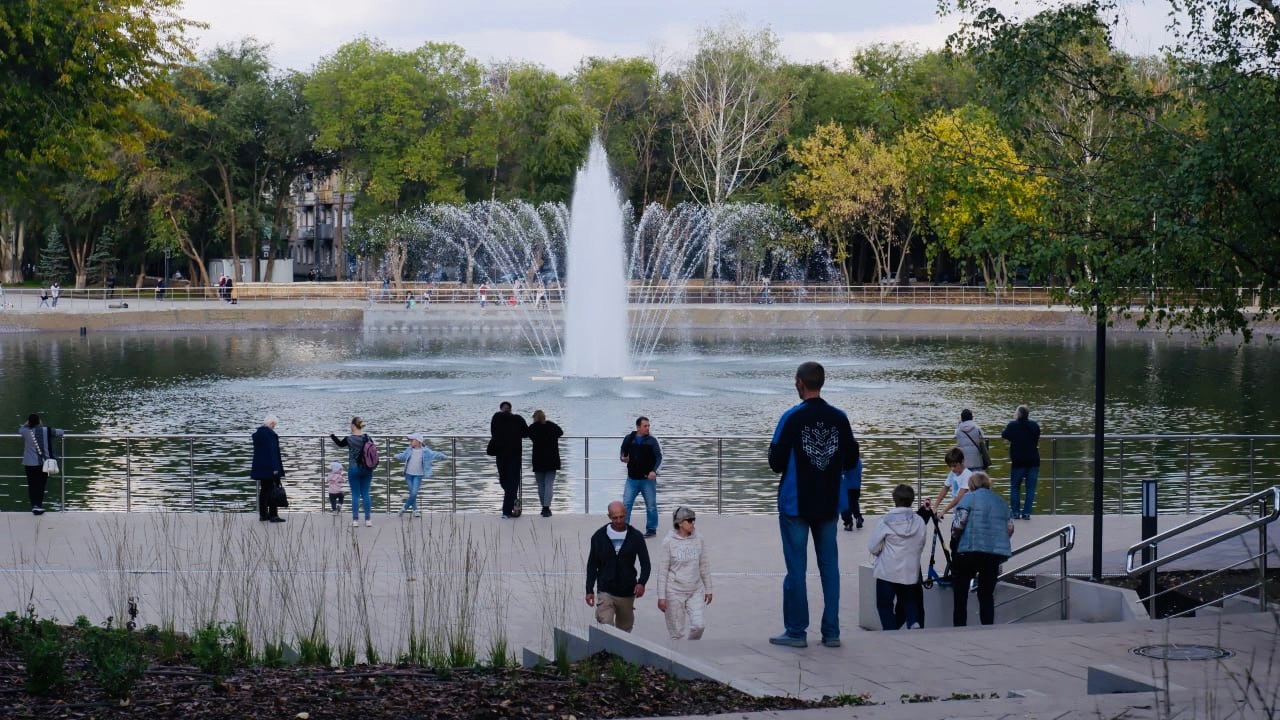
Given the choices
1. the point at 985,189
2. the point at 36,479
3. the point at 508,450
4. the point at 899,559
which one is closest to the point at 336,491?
the point at 508,450

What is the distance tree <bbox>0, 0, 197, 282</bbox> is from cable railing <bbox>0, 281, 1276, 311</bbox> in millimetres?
61046

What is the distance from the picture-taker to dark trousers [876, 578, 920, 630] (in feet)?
42.5

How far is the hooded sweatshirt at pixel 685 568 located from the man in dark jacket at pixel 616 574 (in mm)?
368

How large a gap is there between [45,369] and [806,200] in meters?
49.8

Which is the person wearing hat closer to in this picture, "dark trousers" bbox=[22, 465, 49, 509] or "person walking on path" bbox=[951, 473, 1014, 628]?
"dark trousers" bbox=[22, 465, 49, 509]

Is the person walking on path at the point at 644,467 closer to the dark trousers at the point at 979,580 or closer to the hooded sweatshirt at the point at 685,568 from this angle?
the dark trousers at the point at 979,580

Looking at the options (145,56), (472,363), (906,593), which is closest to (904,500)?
(906,593)

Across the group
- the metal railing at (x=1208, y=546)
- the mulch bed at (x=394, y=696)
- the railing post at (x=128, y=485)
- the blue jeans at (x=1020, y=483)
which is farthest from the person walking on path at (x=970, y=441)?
the mulch bed at (x=394, y=696)

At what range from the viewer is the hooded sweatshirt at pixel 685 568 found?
1162 centimetres

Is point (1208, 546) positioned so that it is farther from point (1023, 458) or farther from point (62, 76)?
point (62, 76)

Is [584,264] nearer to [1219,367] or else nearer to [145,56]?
[1219,367]

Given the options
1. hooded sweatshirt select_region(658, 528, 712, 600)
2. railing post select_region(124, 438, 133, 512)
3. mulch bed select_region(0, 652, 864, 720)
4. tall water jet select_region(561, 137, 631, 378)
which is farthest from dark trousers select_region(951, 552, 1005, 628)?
tall water jet select_region(561, 137, 631, 378)

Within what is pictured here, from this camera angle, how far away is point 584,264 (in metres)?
56.1

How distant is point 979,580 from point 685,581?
Result: 317cm
